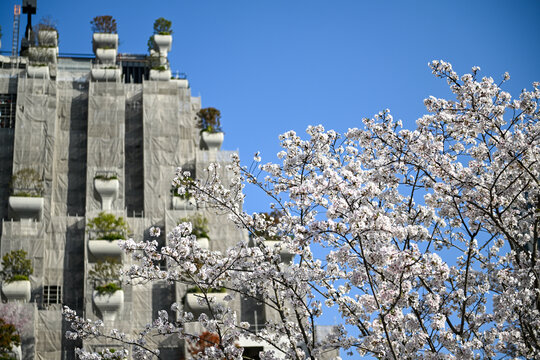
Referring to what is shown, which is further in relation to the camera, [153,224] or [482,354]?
[153,224]

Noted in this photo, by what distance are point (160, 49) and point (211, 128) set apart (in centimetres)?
826

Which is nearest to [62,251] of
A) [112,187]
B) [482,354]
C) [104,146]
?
[112,187]

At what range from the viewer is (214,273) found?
37.6ft

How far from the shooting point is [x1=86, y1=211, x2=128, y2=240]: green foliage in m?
36.9

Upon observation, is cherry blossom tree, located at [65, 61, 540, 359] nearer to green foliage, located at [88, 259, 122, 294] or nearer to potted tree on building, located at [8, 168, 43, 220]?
green foliage, located at [88, 259, 122, 294]

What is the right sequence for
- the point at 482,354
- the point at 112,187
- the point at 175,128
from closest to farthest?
the point at 482,354 < the point at 112,187 < the point at 175,128

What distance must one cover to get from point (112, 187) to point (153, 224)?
3226mm

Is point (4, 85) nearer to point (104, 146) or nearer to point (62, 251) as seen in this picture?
point (104, 146)

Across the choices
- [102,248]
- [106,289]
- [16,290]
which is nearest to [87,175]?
[102,248]

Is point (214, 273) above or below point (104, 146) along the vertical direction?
below

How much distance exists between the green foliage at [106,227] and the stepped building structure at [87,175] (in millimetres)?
264

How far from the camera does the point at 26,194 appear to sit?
127ft

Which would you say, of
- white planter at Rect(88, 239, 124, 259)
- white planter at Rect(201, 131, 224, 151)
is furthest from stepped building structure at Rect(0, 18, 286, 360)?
white planter at Rect(201, 131, 224, 151)

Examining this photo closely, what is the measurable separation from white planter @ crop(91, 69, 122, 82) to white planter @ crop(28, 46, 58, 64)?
3.04 metres
